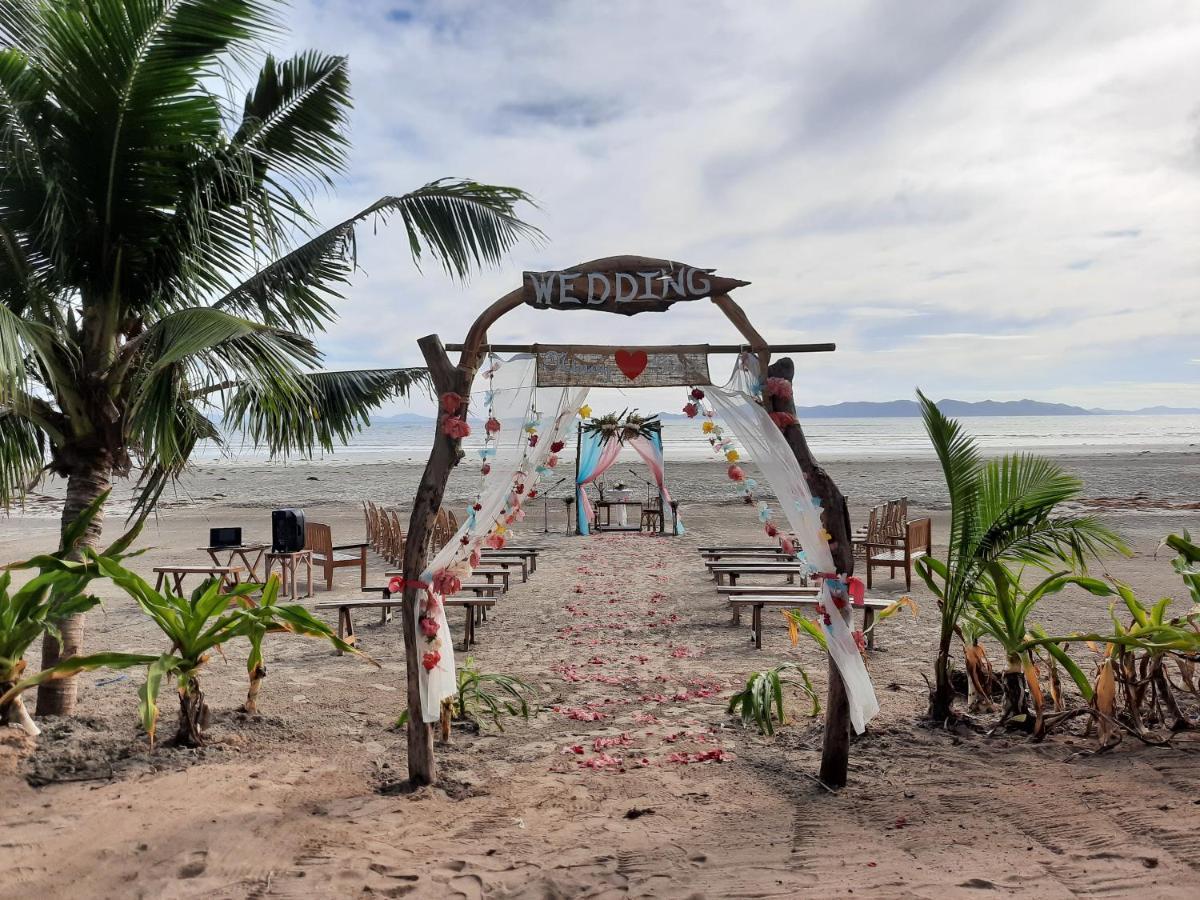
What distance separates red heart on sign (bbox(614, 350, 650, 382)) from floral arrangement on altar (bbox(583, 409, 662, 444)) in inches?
432

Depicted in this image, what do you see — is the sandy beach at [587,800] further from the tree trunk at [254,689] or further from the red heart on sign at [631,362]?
the red heart on sign at [631,362]

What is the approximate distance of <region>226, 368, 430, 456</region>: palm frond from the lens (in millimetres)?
5719

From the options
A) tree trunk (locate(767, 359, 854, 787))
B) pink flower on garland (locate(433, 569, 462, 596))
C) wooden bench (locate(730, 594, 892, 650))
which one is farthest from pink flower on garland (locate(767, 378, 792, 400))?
wooden bench (locate(730, 594, 892, 650))

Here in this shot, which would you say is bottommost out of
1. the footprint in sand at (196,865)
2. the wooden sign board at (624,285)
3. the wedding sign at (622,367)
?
the footprint in sand at (196,865)

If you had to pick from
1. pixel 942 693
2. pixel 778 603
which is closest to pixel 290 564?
pixel 778 603

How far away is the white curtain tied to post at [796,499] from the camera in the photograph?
4492mm

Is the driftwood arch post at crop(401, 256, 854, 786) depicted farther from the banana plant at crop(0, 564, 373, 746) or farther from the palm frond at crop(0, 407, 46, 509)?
the palm frond at crop(0, 407, 46, 509)

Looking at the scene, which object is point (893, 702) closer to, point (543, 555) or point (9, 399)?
point (9, 399)

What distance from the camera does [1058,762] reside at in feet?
15.1

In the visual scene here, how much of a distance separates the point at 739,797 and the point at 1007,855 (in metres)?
1.26

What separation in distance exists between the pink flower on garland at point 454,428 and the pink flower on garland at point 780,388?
172 cm

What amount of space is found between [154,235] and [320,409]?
1.57 m

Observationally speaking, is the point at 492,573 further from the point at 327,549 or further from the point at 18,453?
the point at 18,453

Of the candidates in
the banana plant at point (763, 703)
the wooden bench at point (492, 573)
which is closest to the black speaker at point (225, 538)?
the wooden bench at point (492, 573)
